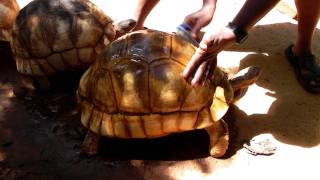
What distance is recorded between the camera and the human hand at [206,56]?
3287 mm

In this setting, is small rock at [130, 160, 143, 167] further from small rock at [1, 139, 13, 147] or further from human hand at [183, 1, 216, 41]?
human hand at [183, 1, 216, 41]

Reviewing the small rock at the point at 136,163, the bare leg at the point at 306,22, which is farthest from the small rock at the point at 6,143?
the bare leg at the point at 306,22

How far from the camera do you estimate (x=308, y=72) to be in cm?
469

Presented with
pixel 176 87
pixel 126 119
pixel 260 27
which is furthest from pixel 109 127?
pixel 260 27

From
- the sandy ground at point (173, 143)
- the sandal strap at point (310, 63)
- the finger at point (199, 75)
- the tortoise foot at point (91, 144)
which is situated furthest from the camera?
the sandal strap at point (310, 63)

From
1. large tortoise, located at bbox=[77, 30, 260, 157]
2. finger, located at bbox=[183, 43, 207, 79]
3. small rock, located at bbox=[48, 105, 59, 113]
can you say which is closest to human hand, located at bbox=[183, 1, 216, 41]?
large tortoise, located at bbox=[77, 30, 260, 157]

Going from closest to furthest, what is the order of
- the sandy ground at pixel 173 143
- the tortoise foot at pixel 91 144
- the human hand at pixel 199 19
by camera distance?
1. the sandy ground at pixel 173 143
2. the tortoise foot at pixel 91 144
3. the human hand at pixel 199 19

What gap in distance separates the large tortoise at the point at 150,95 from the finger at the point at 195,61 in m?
0.10

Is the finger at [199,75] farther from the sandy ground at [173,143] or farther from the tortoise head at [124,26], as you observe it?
the tortoise head at [124,26]

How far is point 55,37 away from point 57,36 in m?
0.02

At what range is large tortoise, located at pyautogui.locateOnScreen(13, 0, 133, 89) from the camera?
4496mm

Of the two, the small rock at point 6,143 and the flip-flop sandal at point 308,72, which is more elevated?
the flip-flop sandal at point 308,72

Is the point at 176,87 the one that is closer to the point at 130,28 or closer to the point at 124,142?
the point at 124,142

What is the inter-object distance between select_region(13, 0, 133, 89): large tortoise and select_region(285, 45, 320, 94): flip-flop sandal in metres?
2.08
